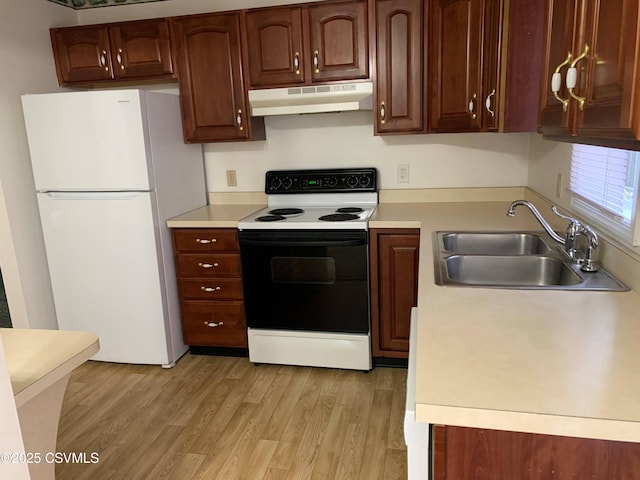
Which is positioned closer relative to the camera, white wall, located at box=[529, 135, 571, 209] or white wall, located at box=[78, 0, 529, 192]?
white wall, located at box=[529, 135, 571, 209]

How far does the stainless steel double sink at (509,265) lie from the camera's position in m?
1.53

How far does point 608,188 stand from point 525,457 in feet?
3.91

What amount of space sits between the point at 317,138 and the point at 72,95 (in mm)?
1448

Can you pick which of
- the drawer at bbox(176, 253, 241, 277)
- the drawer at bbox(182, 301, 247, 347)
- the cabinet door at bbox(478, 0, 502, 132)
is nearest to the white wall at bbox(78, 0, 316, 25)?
the cabinet door at bbox(478, 0, 502, 132)

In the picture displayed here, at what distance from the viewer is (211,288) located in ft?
9.36

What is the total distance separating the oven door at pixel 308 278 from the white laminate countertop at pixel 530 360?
3.35 feet

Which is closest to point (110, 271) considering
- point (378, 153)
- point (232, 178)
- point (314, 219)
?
point (232, 178)

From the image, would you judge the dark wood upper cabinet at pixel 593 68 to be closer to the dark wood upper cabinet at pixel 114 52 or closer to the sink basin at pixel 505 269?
the sink basin at pixel 505 269

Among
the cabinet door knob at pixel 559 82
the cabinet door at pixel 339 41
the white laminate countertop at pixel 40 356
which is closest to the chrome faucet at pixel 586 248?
the cabinet door knob at pixel 559 82

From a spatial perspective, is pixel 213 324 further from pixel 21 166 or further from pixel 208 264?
pixel 21 166

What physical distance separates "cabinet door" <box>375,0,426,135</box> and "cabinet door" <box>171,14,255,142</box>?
82 centimetres

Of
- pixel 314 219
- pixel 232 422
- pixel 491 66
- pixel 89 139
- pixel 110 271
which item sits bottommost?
pixel 232 422

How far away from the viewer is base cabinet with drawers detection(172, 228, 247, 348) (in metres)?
2.78

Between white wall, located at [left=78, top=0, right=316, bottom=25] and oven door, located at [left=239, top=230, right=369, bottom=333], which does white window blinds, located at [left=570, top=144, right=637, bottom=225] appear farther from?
white wall, located at [left=78, top=0, right=316, bottom=25]
